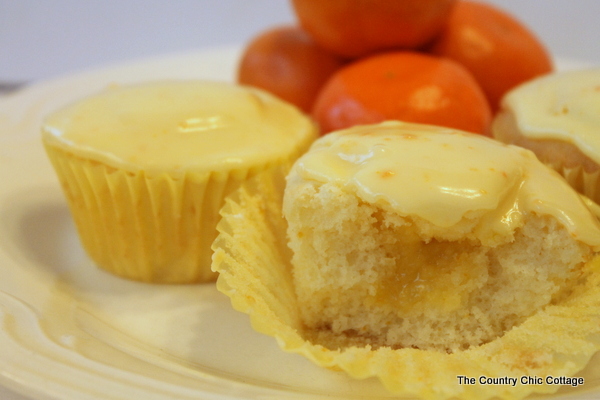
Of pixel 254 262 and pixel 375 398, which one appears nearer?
pixel 375 398

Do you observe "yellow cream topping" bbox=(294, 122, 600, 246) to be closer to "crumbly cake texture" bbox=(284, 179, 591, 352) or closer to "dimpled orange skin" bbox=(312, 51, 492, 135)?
"crumbly cake texture" bbox=(284, 179, 591, 352)

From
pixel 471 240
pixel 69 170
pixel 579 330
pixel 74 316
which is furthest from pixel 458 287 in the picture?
pixel 69 170

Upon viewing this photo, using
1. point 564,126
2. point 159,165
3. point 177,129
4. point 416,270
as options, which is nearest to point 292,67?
point 177,129

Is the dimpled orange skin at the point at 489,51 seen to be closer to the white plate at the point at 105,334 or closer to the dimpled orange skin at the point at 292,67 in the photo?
the dimpled orange skin at the point at 292,67

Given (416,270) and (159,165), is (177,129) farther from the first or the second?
(416,270)

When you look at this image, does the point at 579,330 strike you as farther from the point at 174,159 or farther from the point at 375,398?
the point at 174,159

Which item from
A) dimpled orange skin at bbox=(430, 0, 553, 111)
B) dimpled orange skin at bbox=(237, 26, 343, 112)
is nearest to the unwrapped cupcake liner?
dimpled orange skin at bbox=(237, 26, 343, 112)

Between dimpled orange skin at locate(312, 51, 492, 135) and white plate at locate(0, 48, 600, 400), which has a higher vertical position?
dimpled orange skin at locate(312, 51, 492, 135)
